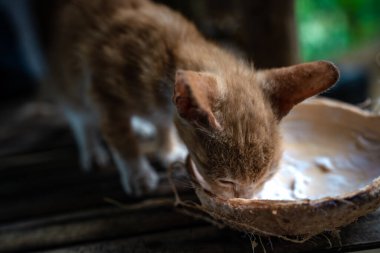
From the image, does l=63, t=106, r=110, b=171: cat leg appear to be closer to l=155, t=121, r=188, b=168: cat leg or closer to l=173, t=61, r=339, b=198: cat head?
l=155, t=121, r=188, b=168: cat leg

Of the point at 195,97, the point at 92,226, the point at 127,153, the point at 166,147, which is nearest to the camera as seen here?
the point at 195,97

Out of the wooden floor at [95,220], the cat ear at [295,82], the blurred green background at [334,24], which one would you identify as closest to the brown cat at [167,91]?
the cat ear at [295,82]

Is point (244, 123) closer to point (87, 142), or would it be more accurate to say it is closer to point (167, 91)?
point (167, 91)

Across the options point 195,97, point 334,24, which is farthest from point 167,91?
point 334,24

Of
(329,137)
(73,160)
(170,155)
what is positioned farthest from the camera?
(73,160)

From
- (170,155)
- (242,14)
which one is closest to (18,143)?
(170,155)

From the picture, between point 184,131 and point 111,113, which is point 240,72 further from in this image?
point 111,113

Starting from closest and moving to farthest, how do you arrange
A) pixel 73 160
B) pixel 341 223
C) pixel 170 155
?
1. pixel 341 223
2. pixel 170 155
3. pixel 73 160
